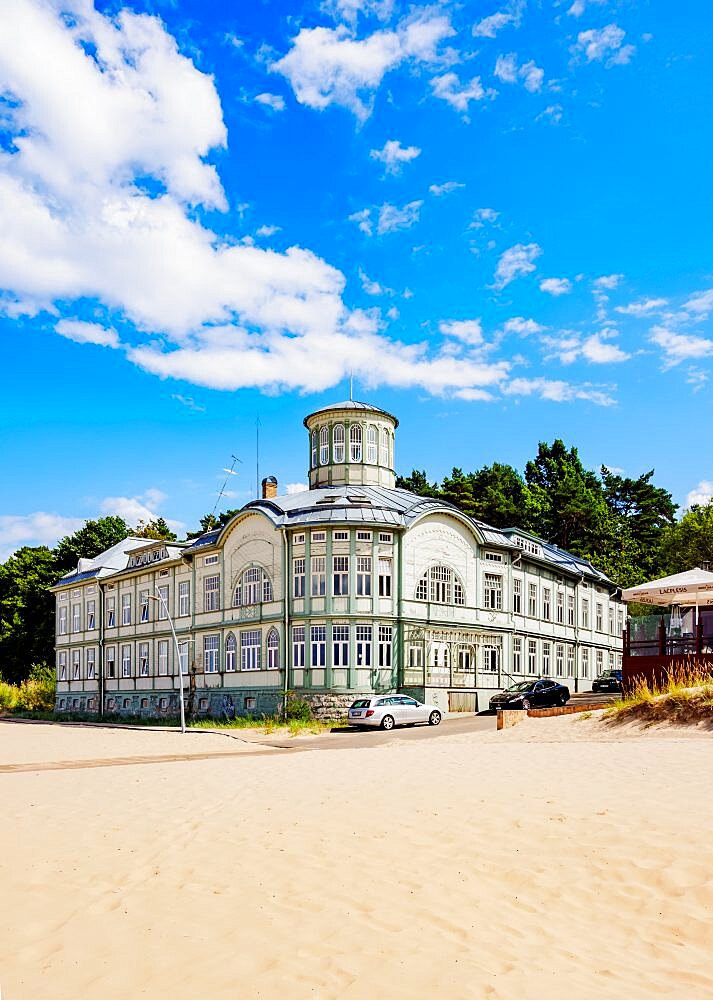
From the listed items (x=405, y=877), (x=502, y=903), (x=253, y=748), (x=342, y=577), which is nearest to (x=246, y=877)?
(x=405, y=877)

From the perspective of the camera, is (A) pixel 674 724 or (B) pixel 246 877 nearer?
(B) pixel 246 877

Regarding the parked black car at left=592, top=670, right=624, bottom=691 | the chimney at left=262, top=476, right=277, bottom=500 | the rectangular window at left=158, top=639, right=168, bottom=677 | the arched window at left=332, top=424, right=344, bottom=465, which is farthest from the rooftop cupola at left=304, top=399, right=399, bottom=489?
the parked black car at left=592, top=670, right=624, bottom=691

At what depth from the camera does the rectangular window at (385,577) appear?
44728 millimetres

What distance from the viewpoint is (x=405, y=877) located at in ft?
28.5

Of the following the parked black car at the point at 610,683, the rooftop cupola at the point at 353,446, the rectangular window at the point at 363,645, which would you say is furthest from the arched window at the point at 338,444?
the parked black car at the point at 610,683

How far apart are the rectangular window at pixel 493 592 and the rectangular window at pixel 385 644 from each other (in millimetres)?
7421

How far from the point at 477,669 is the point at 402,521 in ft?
31.2

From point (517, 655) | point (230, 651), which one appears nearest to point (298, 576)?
point (230, 651)

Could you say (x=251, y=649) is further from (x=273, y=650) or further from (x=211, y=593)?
(x=211, y=593)

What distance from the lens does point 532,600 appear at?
54.1 meters

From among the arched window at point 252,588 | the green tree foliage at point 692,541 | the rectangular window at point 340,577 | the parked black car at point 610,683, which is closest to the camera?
the rectangular window at point 340,577

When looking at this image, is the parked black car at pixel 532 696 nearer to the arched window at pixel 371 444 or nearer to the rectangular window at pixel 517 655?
the rectangular window at pixel 517 655

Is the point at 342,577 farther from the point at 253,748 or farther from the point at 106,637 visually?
the point at 106,637

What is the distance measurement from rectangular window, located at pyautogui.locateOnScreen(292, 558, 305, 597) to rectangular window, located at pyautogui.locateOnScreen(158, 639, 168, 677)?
46.8 ft
